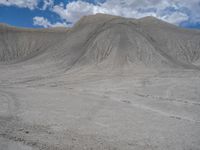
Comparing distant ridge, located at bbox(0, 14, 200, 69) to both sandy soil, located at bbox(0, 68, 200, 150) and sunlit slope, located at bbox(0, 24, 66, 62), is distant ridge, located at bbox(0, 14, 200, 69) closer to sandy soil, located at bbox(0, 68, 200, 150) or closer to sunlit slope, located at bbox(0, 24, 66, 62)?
sunlit slope, located at bbox(0, 24, 66, 62)

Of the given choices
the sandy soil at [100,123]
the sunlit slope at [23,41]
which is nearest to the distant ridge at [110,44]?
the sunlit slope at [23,41]

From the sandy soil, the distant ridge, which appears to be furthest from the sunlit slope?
the sandy soil

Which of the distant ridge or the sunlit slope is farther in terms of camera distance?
the sunlit slope

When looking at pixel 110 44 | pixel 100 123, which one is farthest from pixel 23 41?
pixel 100 123

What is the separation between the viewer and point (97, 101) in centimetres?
1256

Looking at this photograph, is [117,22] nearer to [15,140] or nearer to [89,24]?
[89,24]

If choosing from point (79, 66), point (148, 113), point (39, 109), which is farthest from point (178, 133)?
point (79, 66)

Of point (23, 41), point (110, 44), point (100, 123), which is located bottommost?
point (100, 123)

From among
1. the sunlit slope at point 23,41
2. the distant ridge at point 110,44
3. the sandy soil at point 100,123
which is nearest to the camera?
the sandy soil at point 100,123

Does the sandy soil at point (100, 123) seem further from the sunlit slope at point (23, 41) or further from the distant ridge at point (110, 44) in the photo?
the sunlit slope at point (23, 41)

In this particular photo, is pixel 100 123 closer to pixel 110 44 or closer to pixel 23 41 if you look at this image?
pixel 110 44

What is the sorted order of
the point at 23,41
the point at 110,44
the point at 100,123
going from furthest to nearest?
the point at 23,41 < the point at 110,44 < the point at 100,123

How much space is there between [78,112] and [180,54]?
38454 mm

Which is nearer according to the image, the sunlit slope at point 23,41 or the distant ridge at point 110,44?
the distant ridge at point 110,44
